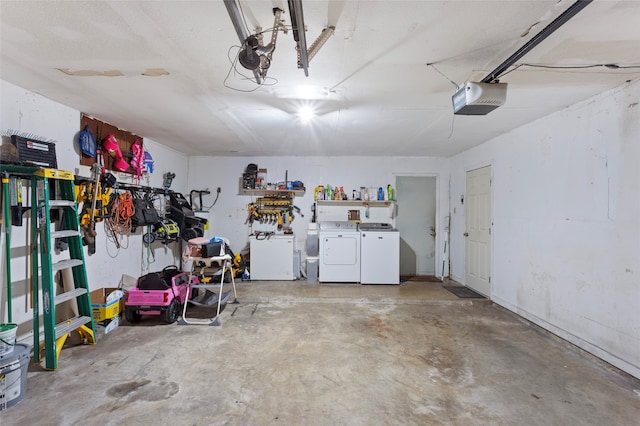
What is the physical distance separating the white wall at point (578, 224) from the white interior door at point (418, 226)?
1.70m

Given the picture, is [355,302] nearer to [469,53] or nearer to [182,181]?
[469,53]

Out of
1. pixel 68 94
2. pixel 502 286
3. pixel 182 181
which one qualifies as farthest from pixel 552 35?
pixel 182 181

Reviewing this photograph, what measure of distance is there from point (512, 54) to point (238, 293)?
13.9 ft

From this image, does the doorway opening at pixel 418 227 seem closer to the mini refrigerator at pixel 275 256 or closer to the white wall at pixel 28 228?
the mini refrigerator at pixel 275 256

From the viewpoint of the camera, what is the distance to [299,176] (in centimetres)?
567

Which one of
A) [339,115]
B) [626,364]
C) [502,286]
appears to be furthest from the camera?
[502,286]

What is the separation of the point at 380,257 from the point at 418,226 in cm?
127

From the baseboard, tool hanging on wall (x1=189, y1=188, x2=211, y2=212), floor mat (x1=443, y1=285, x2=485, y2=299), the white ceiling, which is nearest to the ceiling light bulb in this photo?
the white ceiling

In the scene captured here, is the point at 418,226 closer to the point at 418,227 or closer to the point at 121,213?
the point at 418,227

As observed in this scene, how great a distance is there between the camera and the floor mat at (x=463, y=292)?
4.24 metres

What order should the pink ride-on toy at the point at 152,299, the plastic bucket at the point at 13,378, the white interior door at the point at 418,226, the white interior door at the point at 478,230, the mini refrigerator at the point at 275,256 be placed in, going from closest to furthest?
1. the plastic bucket at the point at 13,378
2. the pink ride-on toy at the point at 152,299
3. the white interior door at the point at 478,230
4. the mini refrigerator at the point at 275,256
5. the white interior door at the point at 418,226

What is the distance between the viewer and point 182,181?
547 cm

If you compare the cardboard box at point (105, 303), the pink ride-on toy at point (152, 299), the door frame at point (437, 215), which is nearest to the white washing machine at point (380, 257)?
the door frame at point (437, 215)

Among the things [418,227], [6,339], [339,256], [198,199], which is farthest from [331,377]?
[198,199]
